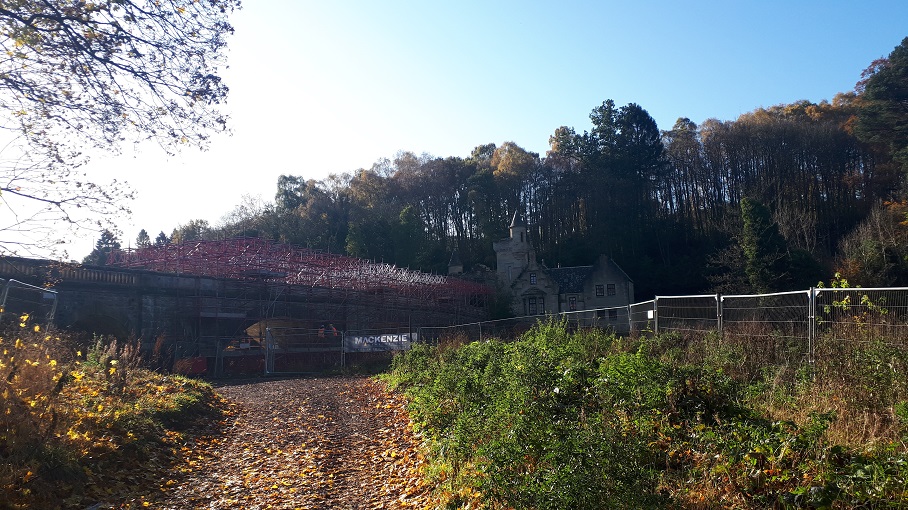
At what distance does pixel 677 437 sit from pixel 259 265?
33620 mm

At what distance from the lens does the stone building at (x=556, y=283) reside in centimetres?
5703

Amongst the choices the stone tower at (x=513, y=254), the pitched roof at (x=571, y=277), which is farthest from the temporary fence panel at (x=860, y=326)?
Result: the stone tower at (x=513, y=254)

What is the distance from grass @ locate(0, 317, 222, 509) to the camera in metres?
6.57

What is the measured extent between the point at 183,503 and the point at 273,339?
2049cm

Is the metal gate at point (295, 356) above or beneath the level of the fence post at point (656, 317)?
beneath

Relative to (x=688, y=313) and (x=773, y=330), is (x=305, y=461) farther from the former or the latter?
(x=688, y=313)

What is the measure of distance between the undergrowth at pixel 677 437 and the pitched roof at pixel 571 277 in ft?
162

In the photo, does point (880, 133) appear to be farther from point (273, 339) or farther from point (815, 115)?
point (273, 339)

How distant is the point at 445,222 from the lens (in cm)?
7200

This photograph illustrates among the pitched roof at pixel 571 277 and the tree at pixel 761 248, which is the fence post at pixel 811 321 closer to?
the tree at pixel 761 248

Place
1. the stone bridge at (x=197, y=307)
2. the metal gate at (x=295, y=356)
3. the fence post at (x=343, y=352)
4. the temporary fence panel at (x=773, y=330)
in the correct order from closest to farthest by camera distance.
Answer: the temporary fence panel at (x=773, y=330) → the fence post at (x=343, y=352) → the metal gate at (x=295, y=356) → the stone bridge at (x=197, y=307)

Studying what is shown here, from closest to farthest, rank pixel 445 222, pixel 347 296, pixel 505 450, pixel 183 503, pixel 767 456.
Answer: pixel 767 456 → pixel 505 450 → pixel 183 503 → pixel 347 296 → pixel 445 222

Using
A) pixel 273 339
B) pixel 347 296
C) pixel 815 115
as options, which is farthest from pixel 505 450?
pixel 815 115

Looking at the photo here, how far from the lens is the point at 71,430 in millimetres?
7734
